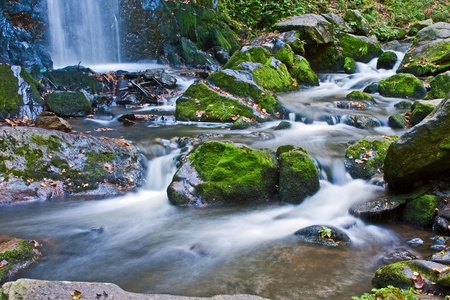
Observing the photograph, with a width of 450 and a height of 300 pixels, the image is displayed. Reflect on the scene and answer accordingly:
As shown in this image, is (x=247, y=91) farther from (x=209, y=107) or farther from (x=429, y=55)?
(x=429, y=55)

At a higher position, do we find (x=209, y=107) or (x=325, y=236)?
(x=209, y=107)

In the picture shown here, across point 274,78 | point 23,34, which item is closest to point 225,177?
point 274,78

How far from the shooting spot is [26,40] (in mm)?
14141

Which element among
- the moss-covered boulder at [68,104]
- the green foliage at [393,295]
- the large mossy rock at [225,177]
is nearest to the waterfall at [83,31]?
the moss-covered boulder at [68,104]

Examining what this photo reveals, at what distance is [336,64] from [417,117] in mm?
8885

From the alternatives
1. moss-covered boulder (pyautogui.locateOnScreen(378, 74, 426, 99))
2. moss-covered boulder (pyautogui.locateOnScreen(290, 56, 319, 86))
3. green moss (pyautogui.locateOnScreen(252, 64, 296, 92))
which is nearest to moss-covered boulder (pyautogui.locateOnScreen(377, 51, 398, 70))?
moss-covered boulder (pyautogui.locateOnScreen(378, 74, 426, 99))

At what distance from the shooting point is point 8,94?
9.41 m

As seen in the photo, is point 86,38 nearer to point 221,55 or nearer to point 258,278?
point 221,55

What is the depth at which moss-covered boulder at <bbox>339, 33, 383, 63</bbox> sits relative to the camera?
1778 cm

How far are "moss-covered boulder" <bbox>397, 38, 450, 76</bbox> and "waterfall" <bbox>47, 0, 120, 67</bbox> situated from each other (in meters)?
13.0

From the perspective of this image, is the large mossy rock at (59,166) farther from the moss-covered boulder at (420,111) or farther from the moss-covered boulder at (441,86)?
the moss-covered boulder at (441,86)

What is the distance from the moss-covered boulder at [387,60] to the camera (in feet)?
54.3

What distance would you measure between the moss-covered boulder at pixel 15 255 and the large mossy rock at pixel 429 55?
49.5 feet

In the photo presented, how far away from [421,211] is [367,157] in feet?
5.78
